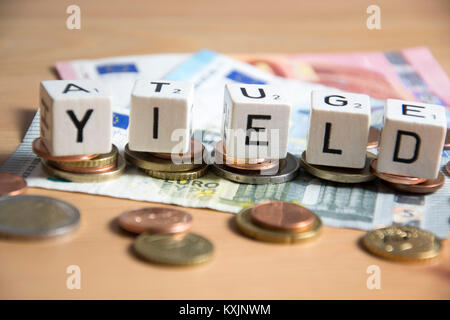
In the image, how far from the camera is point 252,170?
136 centimetres

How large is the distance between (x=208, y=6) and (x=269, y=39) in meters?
0.35

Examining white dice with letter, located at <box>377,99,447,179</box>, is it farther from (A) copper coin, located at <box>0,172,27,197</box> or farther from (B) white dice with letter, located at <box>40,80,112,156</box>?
(A) copper coin, located at <box>0,172,27,197</box>

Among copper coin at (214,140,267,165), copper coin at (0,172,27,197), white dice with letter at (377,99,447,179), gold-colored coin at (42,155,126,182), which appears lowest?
copper coin at (0,172,27,197)

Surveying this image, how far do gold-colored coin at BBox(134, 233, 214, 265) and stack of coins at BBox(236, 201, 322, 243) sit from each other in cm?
9

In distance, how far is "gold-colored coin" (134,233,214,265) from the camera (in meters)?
1.09

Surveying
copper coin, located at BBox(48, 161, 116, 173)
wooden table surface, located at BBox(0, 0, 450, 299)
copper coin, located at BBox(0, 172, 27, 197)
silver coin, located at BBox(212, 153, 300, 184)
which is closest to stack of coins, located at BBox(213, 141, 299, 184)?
silver coin, located at BBox(212, 153, 300, 184)

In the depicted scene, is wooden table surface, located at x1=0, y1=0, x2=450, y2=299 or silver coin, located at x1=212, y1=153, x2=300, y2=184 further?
silver coin, located at x1=212, y1=153, x2=300, y2=184

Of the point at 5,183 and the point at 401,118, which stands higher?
the point at 401,118

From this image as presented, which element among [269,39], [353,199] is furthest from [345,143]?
[269,39]

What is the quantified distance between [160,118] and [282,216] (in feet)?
0.93

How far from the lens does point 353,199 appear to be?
4.32ft

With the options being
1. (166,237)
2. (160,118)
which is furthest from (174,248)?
(160,118)

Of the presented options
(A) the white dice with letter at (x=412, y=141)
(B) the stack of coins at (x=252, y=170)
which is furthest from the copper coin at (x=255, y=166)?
(A) the white dice with letter at (x=412, y=141)
